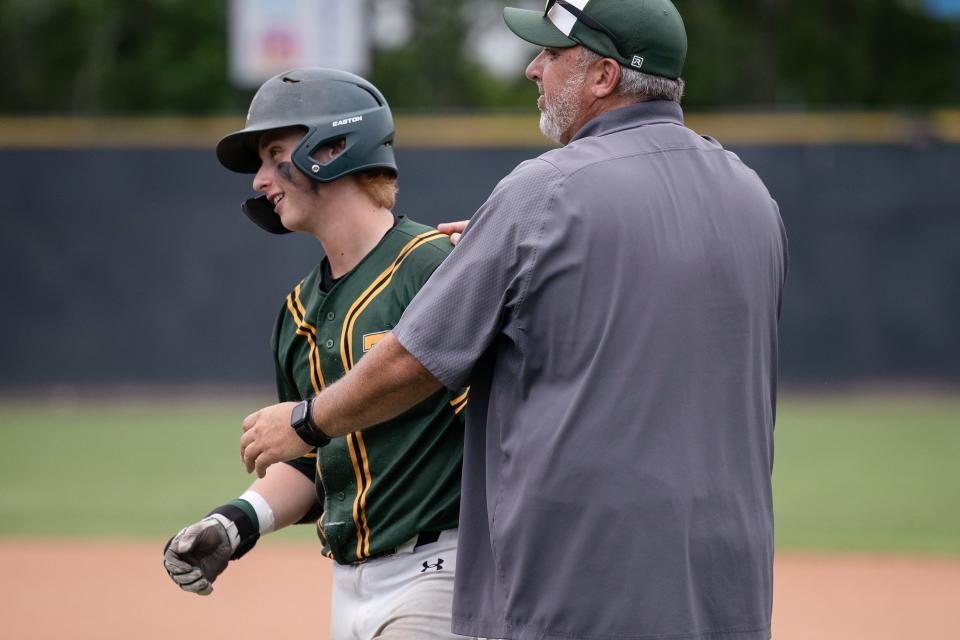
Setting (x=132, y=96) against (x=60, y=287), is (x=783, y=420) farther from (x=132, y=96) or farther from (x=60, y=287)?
(x=132, y=96)

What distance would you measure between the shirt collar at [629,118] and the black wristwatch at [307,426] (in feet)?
2.63

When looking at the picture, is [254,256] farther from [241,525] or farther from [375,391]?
[375,391]

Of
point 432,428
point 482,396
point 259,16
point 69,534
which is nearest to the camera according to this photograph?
Answer: point 482,396

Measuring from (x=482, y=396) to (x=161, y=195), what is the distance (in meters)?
15.4

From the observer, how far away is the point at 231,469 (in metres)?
12.1

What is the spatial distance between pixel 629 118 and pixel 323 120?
3.09 ft

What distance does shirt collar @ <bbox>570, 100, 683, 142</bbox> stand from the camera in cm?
269

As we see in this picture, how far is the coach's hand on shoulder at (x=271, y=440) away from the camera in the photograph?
2766 mm

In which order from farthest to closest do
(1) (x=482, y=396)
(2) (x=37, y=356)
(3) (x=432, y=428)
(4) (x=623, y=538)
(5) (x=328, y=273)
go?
(2) (x=37, y=356), (5) (x=328, y=273), (3) (x=432, y=428), (1) (x=482, y=396), (4) (x=623, y=538)

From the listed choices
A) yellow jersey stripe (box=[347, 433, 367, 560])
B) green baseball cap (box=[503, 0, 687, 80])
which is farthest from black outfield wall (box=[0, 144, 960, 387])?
green baseball cap (box=[503, 0, 687, 80])

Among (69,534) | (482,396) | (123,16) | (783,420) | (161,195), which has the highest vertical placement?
(123,16)

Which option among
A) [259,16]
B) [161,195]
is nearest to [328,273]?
[259,16]

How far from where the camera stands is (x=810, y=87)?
28.4 meters

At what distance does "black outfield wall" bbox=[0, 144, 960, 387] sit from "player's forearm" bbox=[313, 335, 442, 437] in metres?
14.5
